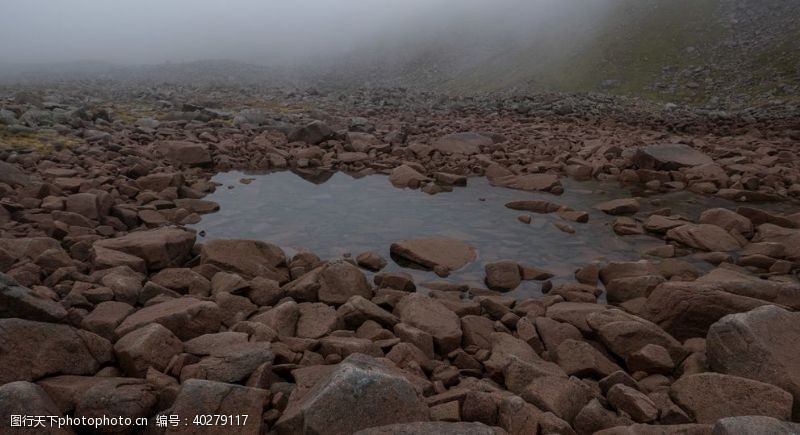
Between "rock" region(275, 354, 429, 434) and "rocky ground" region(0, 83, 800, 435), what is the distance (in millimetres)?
17

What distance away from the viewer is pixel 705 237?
41.5 feet

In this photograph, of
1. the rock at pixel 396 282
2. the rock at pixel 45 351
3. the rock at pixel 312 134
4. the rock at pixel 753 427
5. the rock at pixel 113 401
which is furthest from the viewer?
the rock at pixel 312 134

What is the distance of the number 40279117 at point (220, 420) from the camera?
5289 millimetres

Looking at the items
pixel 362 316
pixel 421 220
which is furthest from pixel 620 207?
pixel 362 316

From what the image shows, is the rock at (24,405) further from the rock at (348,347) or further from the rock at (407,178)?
the rock at (407,178)

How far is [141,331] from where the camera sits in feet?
22.2

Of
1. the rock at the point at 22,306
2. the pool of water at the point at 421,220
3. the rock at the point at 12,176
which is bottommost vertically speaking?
the pool of water at the point at 421,220

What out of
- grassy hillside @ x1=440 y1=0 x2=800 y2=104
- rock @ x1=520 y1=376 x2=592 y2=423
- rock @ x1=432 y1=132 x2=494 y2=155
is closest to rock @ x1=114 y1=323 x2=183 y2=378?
rock @ x1=520 y1=376 x2=592 y2=423

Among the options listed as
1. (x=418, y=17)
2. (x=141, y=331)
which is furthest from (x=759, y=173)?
(x=418, y=17)

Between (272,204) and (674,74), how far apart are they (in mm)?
48691

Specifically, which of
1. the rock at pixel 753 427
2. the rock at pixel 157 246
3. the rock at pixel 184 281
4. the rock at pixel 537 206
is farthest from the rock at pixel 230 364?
the rock at pixel 537 206

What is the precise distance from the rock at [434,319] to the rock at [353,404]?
2285 millimetres

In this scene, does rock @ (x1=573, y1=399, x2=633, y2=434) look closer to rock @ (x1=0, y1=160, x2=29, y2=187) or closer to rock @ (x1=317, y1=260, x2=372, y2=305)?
rock @ (x1=317, y1=260, x2=372, y2=305)

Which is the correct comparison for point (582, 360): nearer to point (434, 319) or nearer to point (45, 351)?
point (434, 319)
